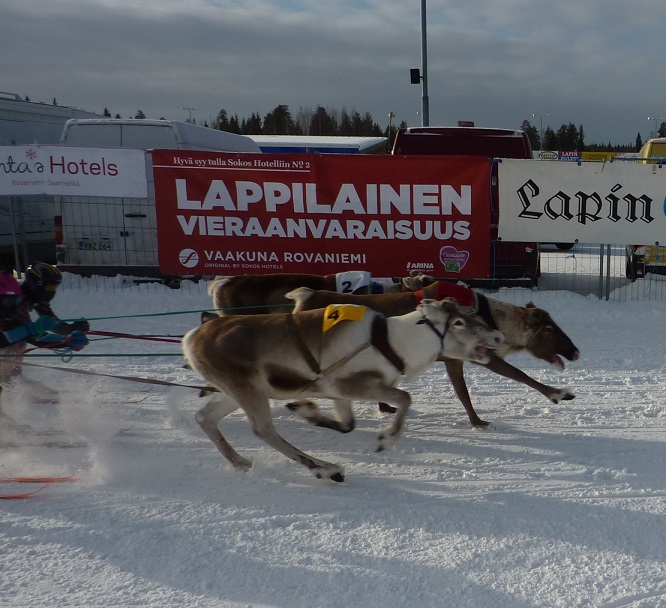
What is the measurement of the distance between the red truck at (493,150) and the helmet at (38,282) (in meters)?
6.24

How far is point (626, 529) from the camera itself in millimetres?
3297

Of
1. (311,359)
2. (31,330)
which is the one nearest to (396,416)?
(311,359)

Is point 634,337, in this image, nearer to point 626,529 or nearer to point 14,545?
point 626,529

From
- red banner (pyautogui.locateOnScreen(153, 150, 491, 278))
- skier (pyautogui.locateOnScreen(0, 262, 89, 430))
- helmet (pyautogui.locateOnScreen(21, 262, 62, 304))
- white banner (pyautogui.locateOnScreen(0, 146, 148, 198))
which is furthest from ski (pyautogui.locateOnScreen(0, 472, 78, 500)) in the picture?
white banner (pyautogui.locateOnScreen(0, 146, 148, 198))

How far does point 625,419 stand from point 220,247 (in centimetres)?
621

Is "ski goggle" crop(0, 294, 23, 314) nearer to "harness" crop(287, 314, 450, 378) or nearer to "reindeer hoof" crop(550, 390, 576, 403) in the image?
"harness" crop(287, 314, 450, 378)

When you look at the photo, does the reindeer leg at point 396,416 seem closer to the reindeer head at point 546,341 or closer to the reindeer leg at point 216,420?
the reindeer leg at point 216,420

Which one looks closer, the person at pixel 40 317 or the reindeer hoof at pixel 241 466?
the reindeer hoof at pixel 241 466

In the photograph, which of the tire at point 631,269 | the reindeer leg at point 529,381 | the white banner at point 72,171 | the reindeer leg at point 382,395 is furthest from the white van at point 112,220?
the tire at point 631,269

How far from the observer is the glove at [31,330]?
4.81m

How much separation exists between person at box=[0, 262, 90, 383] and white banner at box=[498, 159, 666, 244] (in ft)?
20.6

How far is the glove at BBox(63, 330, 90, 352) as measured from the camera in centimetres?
497

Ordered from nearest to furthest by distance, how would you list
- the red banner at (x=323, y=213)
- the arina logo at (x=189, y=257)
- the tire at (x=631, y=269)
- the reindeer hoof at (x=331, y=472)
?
the reindeer hoof at (x=331, y=472) → the red banner at (x=323, y=213) → the arina logo at (x=189, y=257) → the tire at (x=631, y=269)

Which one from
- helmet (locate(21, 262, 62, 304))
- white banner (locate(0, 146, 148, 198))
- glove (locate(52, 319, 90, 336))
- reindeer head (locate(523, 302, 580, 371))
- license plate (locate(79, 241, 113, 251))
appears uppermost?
white banner (locate(0, 146, 148, 198))
